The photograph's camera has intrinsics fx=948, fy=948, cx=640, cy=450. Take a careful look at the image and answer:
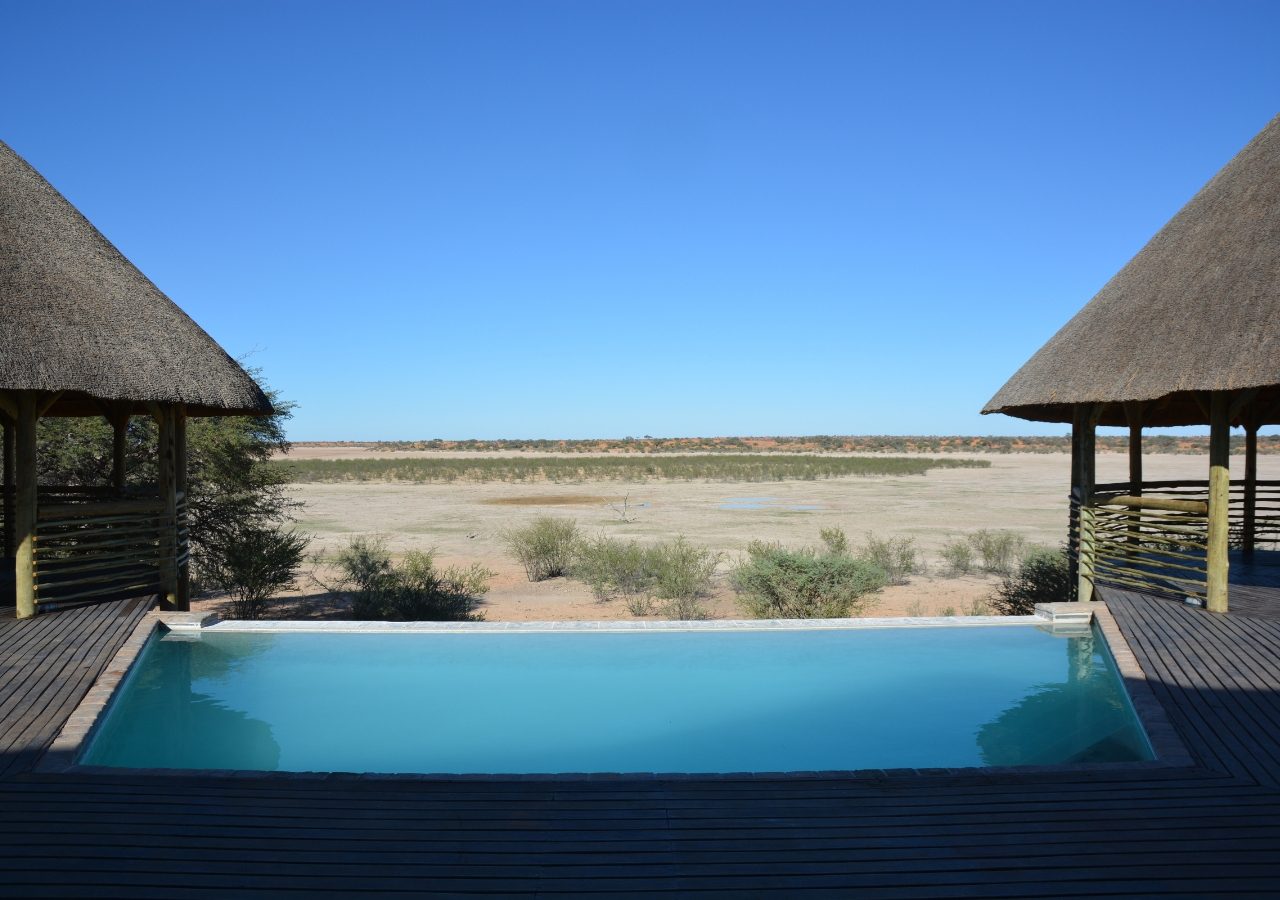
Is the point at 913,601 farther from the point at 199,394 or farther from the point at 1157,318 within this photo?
the point at 199,394

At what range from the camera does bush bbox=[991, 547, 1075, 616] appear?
10.5 m

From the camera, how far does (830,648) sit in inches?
299

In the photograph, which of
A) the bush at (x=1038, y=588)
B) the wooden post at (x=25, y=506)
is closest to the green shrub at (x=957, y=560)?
the bush at (x=1038, y=588)

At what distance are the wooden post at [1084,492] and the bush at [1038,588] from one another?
4.34 feet

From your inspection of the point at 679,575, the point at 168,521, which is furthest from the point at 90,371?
the point at 679,575

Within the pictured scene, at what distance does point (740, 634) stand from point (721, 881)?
478cm

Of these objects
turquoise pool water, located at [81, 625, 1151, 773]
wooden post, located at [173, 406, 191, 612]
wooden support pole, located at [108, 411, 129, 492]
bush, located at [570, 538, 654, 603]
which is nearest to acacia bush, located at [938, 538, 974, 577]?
bush, located at [570, 538, 654, 603]

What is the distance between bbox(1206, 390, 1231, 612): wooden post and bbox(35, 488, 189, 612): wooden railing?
8.56 metres

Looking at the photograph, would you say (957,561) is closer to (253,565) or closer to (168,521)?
(253,565)

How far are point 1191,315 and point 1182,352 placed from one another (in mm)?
400

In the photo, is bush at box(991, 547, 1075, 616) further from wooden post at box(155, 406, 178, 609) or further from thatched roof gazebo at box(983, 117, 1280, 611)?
wooden post at box(155, 406, 178, 609)

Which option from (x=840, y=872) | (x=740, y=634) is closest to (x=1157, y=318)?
(x=740, y=634)

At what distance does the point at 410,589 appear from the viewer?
1119 cm

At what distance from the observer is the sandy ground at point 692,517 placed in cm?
1218
